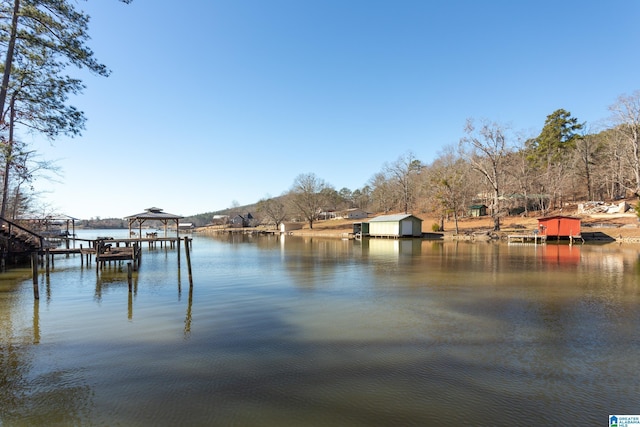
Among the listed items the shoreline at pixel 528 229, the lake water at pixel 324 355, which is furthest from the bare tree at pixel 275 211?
the lake water at pixel 324 355

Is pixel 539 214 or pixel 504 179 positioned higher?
pixel 504 179

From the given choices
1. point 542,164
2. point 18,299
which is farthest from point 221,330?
point 542,164

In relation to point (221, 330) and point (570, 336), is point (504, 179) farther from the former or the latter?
point (221, 330)

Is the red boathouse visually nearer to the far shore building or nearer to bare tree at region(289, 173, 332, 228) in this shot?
the far shore building

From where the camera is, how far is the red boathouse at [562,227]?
1463 inches

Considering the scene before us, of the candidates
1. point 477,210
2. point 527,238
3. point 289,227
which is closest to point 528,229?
point 527,238

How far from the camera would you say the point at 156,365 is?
7188 millimetres

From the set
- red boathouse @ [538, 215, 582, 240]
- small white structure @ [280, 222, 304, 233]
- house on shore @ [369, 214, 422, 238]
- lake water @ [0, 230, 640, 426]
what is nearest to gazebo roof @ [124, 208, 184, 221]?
lake water @ [0, 230, 640, 426]

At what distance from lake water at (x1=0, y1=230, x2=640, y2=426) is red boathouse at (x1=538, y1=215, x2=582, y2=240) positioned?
2580 cm

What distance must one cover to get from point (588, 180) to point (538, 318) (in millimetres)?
62213

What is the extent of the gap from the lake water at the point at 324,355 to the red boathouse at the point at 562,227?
25.8 metres

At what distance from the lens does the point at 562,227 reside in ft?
123

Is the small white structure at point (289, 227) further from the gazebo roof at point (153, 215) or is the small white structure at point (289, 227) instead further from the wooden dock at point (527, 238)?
the wooden dock at point (527, 238)

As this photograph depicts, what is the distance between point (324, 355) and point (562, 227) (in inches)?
1564
